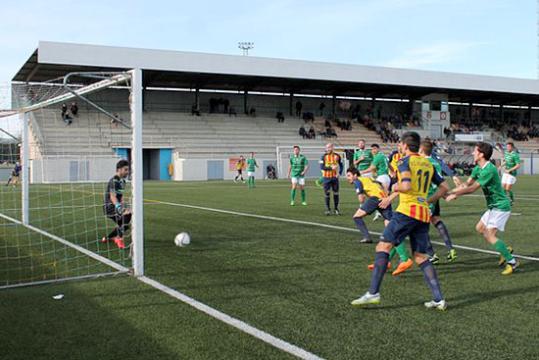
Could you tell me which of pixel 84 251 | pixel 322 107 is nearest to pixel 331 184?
pixel 84 251

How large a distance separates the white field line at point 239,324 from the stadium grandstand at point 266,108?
2456 cm

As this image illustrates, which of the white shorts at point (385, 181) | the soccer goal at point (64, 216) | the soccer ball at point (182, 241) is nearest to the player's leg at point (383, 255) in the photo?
the soccer goal at point (64, 216)

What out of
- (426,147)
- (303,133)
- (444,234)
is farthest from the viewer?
(303,133)

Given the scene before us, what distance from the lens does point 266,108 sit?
5288 centimetres

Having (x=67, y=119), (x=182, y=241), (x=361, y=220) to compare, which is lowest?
(x=182, y=241)

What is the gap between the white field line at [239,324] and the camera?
4.41 m

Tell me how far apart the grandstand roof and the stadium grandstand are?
8 centimetres

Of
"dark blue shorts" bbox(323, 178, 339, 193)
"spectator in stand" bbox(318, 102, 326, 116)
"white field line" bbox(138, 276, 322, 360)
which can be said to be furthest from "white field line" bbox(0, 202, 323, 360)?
"spectator in stand" bbox(318, 102, 326, 116)

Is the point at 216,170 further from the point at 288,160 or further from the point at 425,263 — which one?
the point at 425,263

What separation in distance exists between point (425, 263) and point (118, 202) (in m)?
5.65

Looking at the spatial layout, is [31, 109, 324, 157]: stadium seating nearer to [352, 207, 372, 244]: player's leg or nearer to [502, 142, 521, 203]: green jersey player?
[502, 142, 521, 203]: green jersey player

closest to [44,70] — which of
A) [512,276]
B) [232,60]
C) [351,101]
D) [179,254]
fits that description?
[232,60]

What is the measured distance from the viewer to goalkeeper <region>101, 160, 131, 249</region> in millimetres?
9391

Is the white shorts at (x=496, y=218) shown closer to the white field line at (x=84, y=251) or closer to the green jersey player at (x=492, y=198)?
the green jersey player at (x=492, y=198)
